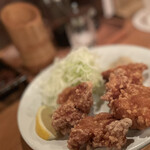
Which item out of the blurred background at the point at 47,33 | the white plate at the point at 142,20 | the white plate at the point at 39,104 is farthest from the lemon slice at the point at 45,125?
the white plate at the point at 142,20

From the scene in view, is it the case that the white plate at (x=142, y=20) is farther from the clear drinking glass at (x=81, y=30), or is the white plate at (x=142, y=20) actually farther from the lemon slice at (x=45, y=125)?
the lemon slice at (x=45, y=125)

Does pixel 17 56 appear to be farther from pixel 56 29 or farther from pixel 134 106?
pixel 134 106

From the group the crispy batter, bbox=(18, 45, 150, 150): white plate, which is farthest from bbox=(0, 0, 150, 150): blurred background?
the crispy batter

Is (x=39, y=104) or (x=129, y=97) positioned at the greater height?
(x=129, y=97)

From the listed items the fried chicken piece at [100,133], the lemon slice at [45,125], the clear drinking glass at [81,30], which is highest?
the fried chicken piece at [100,133]

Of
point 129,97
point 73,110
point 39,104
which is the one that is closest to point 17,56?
point 39,104

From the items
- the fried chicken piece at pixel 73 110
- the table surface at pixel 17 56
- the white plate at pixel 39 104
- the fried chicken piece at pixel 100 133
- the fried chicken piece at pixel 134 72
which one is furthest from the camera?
the table surface at pixel 17 56
